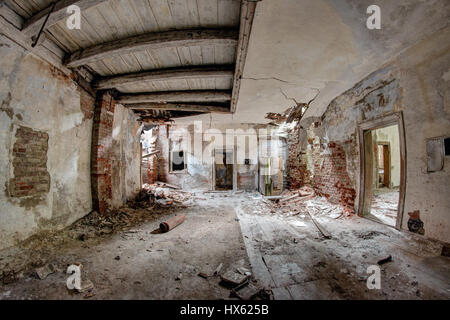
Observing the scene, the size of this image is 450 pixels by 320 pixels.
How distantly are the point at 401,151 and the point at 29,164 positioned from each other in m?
5.89

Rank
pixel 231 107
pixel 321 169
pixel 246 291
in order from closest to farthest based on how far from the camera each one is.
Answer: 1. pixel 246 291
2. pixel 231 107
3. pixel 321 169

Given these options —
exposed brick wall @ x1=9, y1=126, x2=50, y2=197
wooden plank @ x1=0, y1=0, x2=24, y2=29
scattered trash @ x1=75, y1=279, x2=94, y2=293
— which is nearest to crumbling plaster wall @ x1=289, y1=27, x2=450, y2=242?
scattered trash @ x1=75, y1=279, x2=94, y2=293

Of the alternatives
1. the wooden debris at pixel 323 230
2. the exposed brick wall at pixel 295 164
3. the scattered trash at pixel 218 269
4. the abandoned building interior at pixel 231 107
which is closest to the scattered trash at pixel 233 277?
the abandoned building interior at pixel 231 107

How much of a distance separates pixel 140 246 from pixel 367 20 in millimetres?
4457

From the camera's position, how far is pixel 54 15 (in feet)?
6.66

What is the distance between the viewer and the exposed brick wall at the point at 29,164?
2461mm

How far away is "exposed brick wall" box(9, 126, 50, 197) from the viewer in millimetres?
2461

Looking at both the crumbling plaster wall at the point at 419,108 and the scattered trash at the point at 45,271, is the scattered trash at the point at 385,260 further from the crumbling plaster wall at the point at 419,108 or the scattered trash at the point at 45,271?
the scattered trash at the point at 45,271

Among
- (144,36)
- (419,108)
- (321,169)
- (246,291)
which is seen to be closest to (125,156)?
(144,36)

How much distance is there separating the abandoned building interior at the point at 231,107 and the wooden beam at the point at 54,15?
2 cm

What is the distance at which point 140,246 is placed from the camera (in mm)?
2939

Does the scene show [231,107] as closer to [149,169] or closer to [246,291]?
[246,291]
